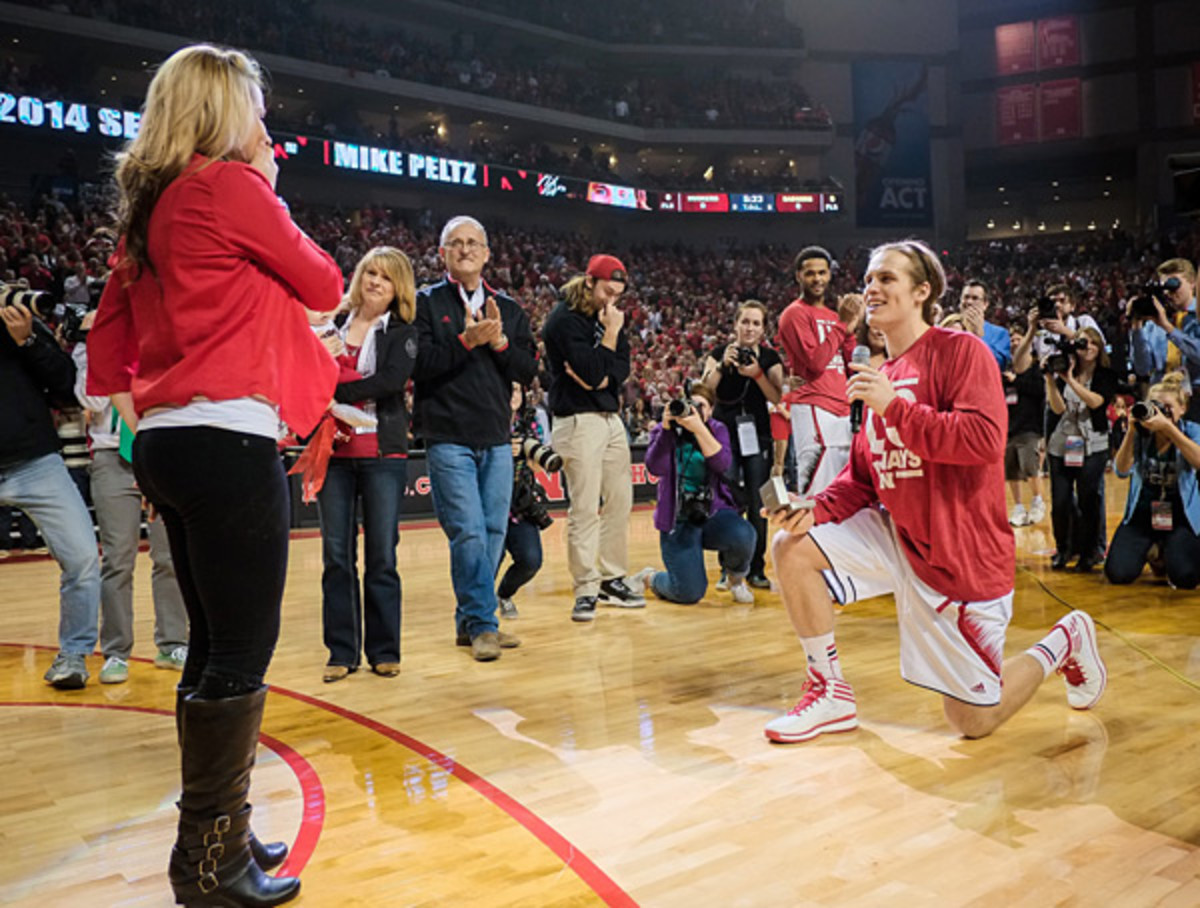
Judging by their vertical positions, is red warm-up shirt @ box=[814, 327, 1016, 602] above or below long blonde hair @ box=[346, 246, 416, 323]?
below

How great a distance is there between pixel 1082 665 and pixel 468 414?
8.75ft

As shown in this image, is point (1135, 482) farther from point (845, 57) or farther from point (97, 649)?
point (845, 57)

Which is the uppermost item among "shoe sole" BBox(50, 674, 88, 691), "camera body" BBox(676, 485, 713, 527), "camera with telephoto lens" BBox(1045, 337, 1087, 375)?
"camera with telephoto lens" BBox(1045, 337, 1087, 375)

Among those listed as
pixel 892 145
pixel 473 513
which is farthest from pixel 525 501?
pixel 892 145

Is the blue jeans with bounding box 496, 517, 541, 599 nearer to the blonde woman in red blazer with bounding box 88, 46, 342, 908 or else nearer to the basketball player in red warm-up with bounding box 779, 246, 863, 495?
the basketball player in red warm-up with bounding box 779, 246, 863, 495

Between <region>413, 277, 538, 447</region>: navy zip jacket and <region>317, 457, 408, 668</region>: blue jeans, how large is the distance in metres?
0.34

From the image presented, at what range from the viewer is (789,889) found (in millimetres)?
2322

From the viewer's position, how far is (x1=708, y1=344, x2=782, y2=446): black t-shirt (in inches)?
241

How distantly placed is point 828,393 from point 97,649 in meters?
4.03

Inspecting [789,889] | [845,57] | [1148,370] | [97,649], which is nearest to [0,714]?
[97,649]

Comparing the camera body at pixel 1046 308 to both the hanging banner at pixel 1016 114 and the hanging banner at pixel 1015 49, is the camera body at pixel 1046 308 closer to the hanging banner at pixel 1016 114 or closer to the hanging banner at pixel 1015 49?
the hanging banner at pixel 1016 114

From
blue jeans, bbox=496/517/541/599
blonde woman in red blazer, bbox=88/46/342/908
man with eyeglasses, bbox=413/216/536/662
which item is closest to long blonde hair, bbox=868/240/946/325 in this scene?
man with eyeglasses, bbox=413/216/536/662

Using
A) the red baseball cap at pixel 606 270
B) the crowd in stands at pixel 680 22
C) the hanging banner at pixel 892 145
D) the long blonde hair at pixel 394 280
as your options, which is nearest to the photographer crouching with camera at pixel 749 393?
the red baseball cap at pixel 606 270

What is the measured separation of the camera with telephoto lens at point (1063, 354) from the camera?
6.38m
